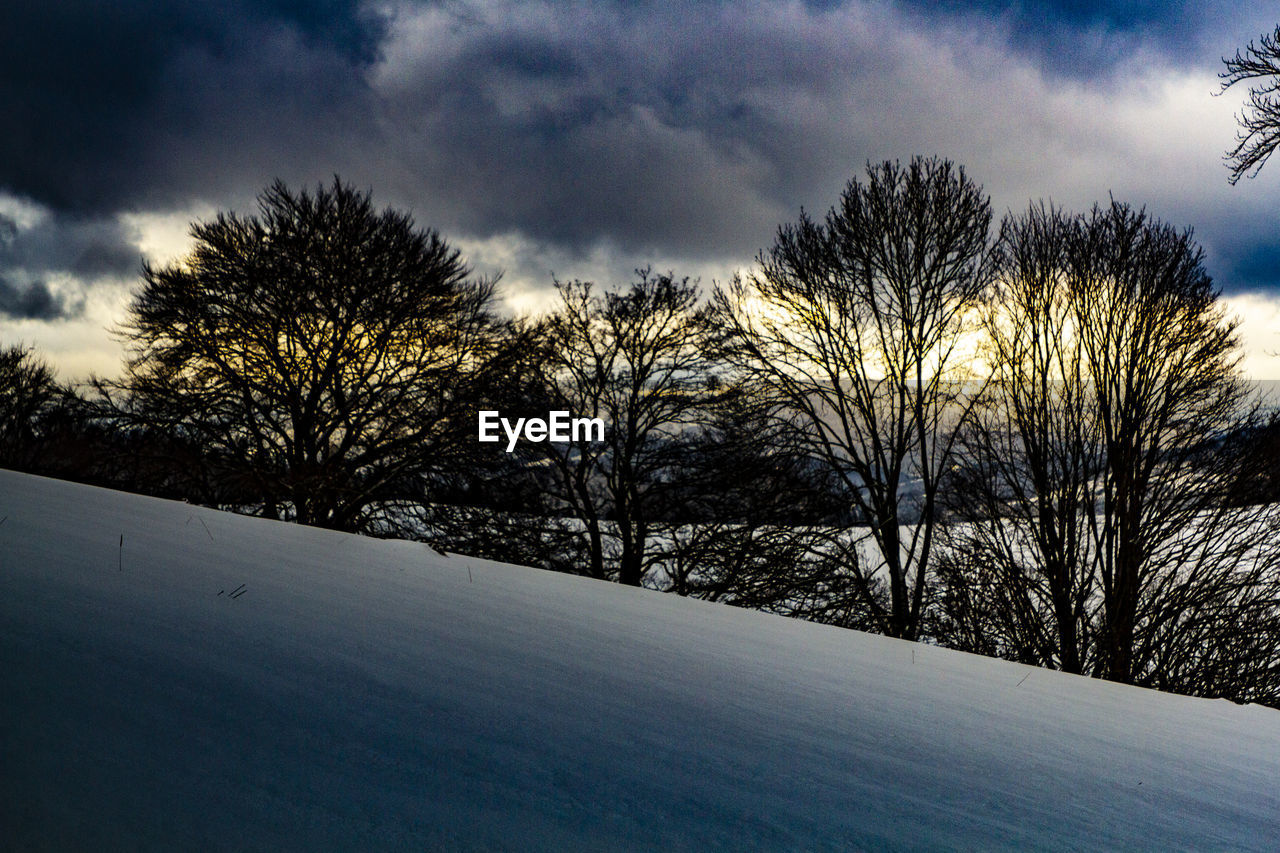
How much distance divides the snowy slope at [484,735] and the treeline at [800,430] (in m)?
8.67

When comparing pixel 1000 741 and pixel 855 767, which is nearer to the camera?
pixel 855 767

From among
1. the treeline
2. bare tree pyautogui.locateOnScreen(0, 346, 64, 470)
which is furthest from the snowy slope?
bare tree pyautogui.locateOnScreen(0, 346, 64, 470)

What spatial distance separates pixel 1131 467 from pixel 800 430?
217 inches

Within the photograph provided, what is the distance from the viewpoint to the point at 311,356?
15148 mm

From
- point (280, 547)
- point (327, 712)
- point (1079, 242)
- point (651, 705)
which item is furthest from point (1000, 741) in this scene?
point (1079, 242)

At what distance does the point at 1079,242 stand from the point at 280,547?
1280cm

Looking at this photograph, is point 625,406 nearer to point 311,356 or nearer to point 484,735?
point 311,356

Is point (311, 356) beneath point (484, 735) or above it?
above

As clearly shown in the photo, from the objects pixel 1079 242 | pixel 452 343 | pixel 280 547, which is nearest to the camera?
pixel 280 547

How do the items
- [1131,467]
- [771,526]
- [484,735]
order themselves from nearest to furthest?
[484,735] → [1131,467] → [771,526]

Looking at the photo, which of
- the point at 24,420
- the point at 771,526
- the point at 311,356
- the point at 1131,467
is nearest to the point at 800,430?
the point at 771,526

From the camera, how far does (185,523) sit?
318cm

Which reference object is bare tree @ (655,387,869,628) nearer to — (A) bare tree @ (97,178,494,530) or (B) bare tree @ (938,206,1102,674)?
(B) bare tree @ (938,206,1102,674)

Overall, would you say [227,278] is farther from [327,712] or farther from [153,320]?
[327,712]
